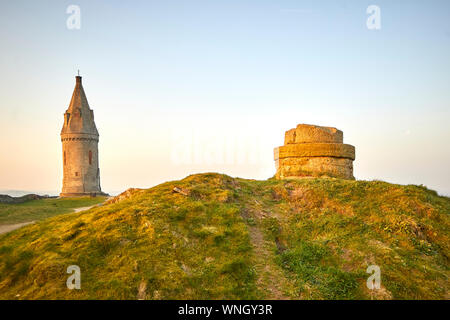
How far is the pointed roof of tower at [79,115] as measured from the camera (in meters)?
39.4

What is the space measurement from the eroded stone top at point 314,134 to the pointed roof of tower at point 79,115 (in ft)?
109

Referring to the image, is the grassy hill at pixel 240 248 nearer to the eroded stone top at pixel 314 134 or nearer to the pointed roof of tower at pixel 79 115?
the eroded stone top at pixel 314 134

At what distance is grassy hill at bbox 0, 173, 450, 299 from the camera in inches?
258

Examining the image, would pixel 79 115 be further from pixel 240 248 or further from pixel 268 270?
pixel 268 270

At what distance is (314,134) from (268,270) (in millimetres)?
8687

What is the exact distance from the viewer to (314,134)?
47.1ft

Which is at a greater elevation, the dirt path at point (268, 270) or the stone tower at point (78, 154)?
the stone tower at point (78, 154)
